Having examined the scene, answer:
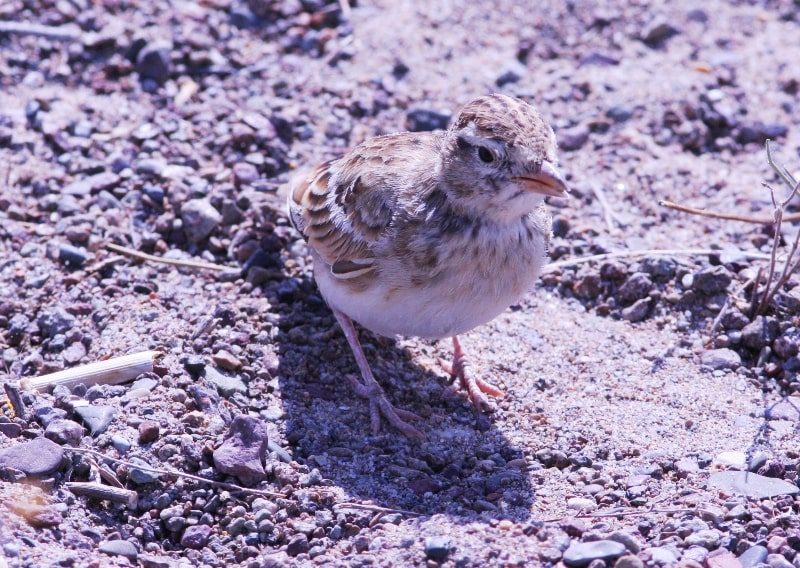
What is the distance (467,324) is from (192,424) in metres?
1.60

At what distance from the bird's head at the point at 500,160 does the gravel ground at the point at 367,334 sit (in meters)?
1.42

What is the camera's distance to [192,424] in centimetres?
602

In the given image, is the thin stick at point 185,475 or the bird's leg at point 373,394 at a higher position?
the bird's leg at point 373,394

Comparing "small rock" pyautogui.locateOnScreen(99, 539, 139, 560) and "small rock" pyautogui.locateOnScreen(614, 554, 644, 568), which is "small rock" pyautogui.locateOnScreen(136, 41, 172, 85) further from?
"small rock" pyautogui.locateOnScreen(614, 554, 644, 568)

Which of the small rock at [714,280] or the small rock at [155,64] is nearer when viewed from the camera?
the small rock at [714,280]

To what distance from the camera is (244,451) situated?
5789 millimetres

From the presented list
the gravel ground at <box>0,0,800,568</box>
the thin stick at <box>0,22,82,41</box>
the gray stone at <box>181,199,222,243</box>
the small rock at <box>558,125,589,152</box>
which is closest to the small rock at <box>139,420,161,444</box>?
the gravel ground at <box>0,0,800,568</box>

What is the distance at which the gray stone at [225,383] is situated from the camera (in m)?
6.43

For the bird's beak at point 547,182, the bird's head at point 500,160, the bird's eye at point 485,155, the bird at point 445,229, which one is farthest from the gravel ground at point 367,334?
the bird's eye at point 485,155

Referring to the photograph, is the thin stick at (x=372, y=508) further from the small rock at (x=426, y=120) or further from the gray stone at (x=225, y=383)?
the small rock at (x=426, y=120)

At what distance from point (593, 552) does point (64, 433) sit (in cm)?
273

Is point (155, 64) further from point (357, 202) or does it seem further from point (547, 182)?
point (547, 182)

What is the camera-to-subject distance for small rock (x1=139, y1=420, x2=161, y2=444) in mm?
5832

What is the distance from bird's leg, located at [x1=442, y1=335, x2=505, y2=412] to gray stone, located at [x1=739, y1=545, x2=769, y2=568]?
1.91 m
